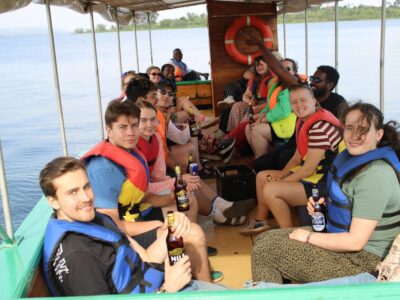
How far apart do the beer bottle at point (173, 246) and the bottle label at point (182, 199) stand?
65 centimetres

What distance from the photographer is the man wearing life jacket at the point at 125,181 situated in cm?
225

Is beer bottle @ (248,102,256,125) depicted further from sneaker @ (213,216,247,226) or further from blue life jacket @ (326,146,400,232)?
blue life jacket @ (326,146,400,232)

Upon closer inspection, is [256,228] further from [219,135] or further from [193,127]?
[219,135]

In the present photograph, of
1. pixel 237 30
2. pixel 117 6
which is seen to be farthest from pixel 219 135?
pixel 117 6

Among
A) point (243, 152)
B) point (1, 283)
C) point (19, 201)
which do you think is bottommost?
point (19, 201)

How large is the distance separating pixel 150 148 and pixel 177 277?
1322 mm

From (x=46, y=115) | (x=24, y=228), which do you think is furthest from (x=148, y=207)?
(x=46, y=115)

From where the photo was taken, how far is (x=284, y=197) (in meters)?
3.01

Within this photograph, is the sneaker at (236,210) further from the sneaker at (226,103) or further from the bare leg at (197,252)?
the sneaker at (226,103)

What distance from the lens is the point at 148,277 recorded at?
6.32 feet

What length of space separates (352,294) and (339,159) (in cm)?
108

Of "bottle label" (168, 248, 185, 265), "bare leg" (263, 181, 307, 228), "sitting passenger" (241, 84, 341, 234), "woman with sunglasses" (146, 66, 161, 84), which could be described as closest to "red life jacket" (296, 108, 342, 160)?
"sitting passenger" (241, 84, 341, 234)

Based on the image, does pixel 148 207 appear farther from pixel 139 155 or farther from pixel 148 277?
pixel 148 277

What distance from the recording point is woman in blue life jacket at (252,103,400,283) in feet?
6.37
